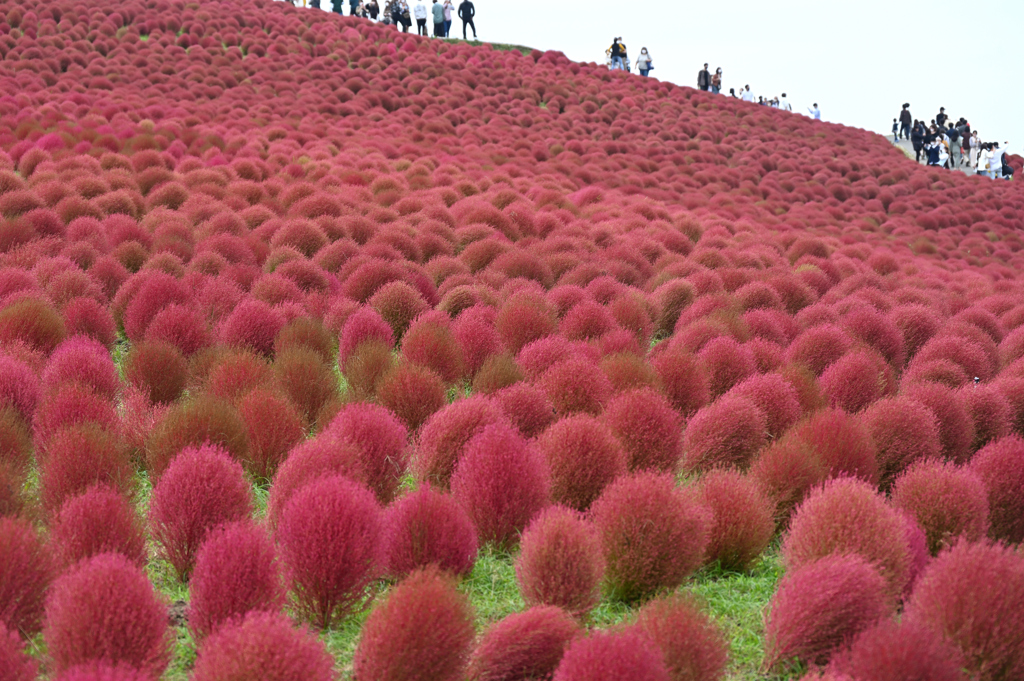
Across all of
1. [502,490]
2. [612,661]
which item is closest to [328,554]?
[502,490]

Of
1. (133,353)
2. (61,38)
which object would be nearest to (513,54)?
(61,38)

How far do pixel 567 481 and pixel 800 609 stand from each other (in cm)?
113

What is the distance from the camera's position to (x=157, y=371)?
14.4ft

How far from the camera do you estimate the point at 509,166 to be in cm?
1188

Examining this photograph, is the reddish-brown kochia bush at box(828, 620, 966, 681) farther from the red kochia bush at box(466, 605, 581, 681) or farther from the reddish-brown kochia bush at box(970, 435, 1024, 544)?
the reddish-brown kochia bush at box(970, 435, 1024, 544)

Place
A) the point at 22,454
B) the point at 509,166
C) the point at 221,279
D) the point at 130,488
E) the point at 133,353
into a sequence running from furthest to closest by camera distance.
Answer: the point at 509,166 → the point at 221,279 → the point at 133,353 → the point at 22,454 → the point at 130,488

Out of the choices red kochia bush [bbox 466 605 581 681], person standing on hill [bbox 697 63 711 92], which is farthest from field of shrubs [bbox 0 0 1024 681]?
person standing on hill [bbox 697 63 711 92]

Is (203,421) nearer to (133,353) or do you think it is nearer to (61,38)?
(133,353)

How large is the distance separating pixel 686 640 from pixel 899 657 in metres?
0.57

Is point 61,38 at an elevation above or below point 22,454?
above

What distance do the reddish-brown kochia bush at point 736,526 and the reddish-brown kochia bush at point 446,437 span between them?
1.00 meters

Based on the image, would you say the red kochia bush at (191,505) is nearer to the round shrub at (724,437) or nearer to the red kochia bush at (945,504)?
the round shrub at (724,437)

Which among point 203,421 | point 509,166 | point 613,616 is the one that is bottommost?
point 613,616

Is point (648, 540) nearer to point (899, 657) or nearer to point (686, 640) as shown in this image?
point (686, 640)
